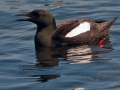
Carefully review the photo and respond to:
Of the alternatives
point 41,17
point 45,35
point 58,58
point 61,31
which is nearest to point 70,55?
point 58,58

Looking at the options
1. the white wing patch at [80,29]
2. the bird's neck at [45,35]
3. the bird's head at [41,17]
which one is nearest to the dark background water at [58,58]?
the bird's neck at [45,35]

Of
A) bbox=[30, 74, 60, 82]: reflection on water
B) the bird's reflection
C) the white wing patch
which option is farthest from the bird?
bbox=[30, 74, 60, 82]: reflection on water

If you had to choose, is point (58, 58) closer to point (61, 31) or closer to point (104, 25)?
point (61, 31)

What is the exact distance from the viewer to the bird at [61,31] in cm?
1455

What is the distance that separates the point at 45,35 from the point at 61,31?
48 centimetres

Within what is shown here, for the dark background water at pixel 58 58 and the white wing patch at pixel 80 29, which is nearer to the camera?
the dark background water at pixel 58 58

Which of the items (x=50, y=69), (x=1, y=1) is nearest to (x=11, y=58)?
(x=50, y=69)

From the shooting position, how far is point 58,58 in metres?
13.4

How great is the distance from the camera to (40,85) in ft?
36.8

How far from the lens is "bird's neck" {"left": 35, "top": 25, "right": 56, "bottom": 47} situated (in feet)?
47.8

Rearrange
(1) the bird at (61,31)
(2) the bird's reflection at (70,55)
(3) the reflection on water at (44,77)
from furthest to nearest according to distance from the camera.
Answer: (1) the bird at (61,31) < (2) the bird's reflection at (70,55) < (3) the reflection on water at (44,77)

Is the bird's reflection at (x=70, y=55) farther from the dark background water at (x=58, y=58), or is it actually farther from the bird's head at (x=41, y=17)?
the bird's head at (x=41, y=17)

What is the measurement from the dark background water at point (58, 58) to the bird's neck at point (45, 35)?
258 millimetres

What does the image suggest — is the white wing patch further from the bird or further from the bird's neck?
the bird's neck
